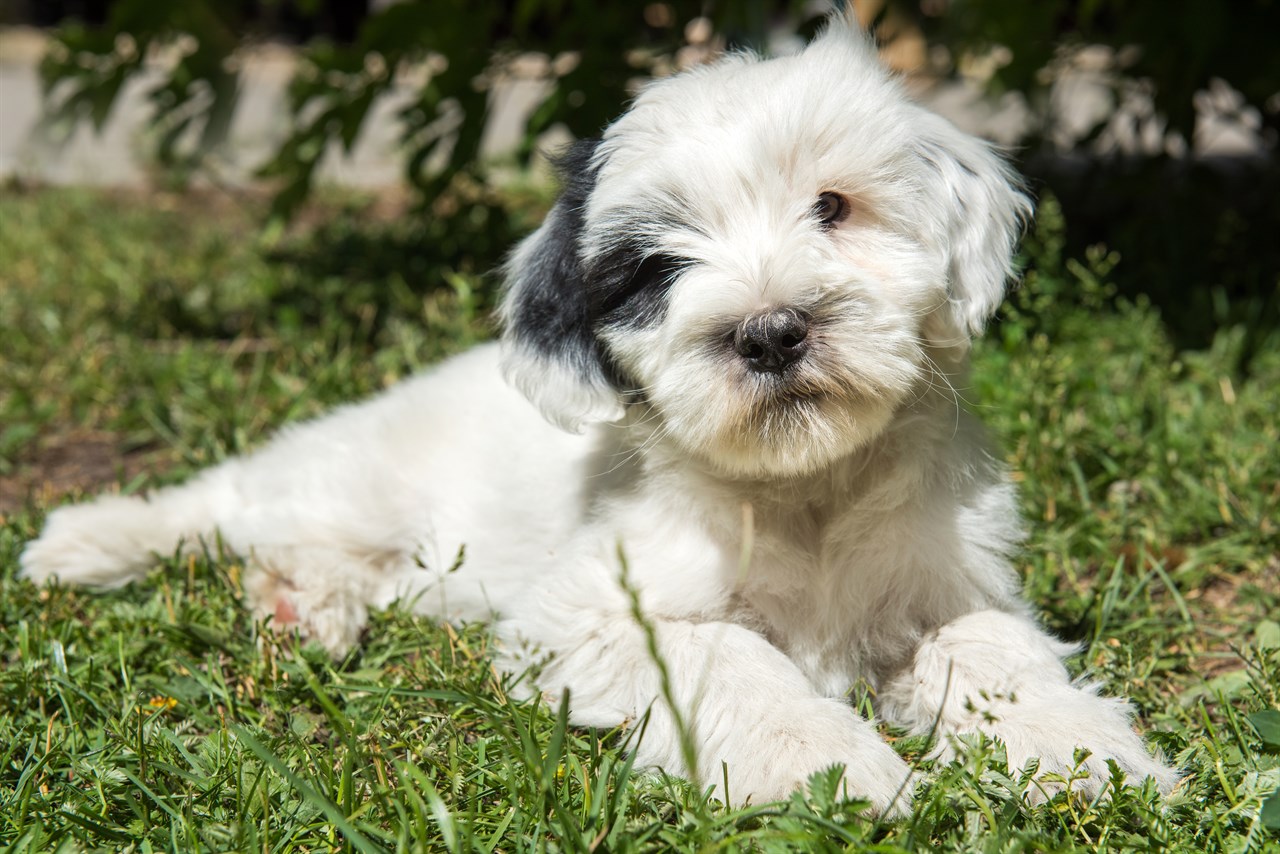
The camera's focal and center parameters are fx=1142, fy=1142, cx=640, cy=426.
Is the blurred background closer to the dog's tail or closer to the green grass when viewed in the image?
the green grass

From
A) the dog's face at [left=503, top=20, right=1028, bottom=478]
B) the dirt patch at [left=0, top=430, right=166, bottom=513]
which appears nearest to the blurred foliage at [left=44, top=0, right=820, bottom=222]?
the dirt patch at [left=0, top=430, right=166, bottom=513]

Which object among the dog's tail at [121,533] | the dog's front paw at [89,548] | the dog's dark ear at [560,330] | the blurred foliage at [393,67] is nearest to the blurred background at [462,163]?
the blurred foliage at [393,67]

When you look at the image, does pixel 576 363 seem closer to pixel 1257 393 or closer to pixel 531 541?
pixel 531 541

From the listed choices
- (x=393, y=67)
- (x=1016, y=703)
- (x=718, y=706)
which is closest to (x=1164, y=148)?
(x=393, y=67)

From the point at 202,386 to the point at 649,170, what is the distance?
3.07 metres

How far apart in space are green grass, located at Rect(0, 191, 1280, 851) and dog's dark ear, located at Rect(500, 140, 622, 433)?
2.35ft

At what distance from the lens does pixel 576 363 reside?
287 centimetres

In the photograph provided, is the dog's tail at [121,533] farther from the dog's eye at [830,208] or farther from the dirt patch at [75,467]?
the dog's eye at [830,208]

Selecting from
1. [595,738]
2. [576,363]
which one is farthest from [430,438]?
[595,738]

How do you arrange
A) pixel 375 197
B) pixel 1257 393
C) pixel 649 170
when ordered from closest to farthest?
pixel 649 170
pixel 1257 393
pixel 375 197

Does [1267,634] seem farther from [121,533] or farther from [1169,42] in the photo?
[121,533]

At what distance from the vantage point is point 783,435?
8.46 feet

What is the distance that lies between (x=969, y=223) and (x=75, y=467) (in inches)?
142

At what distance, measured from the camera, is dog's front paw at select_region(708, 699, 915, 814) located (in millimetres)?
2301
